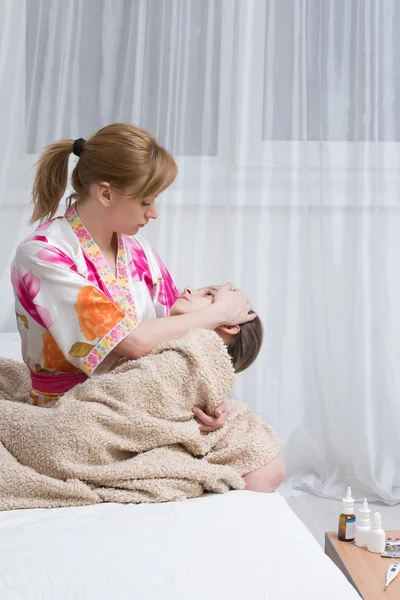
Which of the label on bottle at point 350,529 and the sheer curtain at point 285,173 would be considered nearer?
the label on bottle at point 350,529

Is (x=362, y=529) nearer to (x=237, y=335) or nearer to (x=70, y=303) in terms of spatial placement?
(x=237, y=335)

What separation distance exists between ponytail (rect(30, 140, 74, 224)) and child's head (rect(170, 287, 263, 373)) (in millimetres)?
415

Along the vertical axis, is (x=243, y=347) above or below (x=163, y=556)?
above

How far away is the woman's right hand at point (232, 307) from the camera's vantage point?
1.92 meters

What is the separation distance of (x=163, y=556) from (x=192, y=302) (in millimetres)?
839

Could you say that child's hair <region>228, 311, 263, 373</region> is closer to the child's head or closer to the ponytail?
the child's head

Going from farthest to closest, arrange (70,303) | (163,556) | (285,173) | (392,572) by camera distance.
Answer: (285,173) < (70,303) < (392,572) < (163,556)

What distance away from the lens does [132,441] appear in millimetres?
1646

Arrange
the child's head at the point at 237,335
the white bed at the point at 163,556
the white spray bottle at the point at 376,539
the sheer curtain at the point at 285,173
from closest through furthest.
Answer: the white bed at the point at 163,556, the white spray bottle at the point at 376,539, the child's head at the point at 237,335, the sheer curtain at the point at 285,173

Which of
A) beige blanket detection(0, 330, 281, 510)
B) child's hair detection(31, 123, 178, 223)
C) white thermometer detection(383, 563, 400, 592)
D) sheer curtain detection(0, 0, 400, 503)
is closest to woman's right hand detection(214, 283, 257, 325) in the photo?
beige blanket detection(0, 330, 281, 510)

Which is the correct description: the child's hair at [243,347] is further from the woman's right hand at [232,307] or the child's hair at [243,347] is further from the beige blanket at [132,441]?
the beige blanket at [132,441]

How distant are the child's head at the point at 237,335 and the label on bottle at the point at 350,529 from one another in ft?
1.41

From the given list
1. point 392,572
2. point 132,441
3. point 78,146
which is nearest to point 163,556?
point 132,441

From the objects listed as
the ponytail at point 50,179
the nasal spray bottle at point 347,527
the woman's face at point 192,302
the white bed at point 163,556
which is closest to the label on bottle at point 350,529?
the nasal spray bottle at point 347,527
